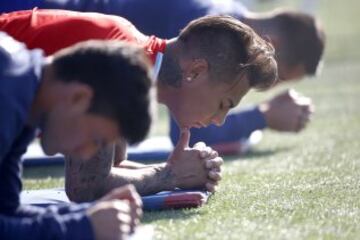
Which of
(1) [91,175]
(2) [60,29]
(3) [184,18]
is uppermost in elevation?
(2) [60,29]

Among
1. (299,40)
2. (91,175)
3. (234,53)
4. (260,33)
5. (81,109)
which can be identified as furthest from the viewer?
(299,40)

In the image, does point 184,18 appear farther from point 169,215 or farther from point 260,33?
point 169,215

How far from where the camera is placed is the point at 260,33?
5.76 m

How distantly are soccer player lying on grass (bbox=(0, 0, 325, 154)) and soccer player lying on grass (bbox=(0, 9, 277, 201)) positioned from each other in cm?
152

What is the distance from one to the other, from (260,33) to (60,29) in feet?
7.06

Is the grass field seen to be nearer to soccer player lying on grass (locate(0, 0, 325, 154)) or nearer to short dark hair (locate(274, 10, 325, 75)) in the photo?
soccer player lying on grass (locate(0, 0, 325, 154))

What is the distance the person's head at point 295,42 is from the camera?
19.9 feet

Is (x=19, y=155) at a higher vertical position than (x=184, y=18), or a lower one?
lower

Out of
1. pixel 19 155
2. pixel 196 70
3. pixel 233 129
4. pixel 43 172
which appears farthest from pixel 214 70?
pixel 233 129

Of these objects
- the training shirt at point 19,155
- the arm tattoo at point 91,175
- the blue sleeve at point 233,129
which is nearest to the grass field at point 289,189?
the blue sleeve at point 233,129

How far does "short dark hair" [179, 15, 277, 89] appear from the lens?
13.3ft

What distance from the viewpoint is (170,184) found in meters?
3.98

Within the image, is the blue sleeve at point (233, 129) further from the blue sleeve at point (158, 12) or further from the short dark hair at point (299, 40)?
the blue sleeve at point (158, 12)

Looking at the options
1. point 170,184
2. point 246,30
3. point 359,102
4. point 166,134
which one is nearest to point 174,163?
point 170,184
